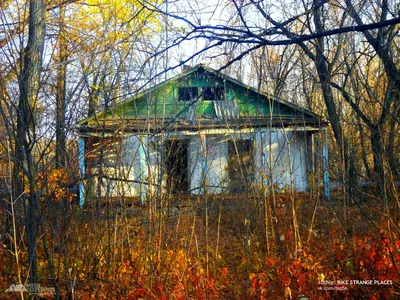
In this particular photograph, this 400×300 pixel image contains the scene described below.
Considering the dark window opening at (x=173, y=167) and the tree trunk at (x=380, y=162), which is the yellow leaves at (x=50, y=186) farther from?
the tree trunk at (x=380, y=162)

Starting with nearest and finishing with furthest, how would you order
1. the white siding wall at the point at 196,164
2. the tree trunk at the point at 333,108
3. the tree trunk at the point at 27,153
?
the tree trunk at the point at 27,153 → the white siding wall at the point at 196,164 → the tree trunk at the point at 333,108

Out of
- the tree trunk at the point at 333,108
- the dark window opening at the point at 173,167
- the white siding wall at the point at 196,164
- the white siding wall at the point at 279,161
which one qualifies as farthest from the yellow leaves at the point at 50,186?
the tree trunk at the point at 333,108

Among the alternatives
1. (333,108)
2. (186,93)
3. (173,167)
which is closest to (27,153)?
(173,167)

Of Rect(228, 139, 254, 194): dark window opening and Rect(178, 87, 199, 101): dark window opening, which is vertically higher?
Rect(178, 87, 199, 101): dark window opening

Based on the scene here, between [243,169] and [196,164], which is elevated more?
[196,164]

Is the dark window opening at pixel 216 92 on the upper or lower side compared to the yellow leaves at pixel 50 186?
upper

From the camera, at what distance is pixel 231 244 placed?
666cm

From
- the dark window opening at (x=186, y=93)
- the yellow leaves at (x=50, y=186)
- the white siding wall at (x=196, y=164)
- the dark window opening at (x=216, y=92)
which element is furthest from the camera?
the dark window opening at (x=216, y=92)

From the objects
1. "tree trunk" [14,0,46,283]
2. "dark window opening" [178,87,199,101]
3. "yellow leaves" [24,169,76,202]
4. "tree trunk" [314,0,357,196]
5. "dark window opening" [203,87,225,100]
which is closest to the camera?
"tree trunk" [14,0,46,283]

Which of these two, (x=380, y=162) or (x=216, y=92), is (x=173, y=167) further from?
(x=216, y=92)

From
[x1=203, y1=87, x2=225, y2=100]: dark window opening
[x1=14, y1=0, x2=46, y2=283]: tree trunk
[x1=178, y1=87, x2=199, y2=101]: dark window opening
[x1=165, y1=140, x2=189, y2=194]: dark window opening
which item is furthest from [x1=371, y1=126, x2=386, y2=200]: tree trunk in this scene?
[x1=14, y1=0, x2=46, y2=283]: tree trunk

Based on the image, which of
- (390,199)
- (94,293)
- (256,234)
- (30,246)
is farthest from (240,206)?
(30,246)

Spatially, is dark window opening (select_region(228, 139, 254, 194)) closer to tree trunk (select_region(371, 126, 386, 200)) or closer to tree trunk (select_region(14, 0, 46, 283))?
tree trunk (select_region(371, 126, 386, 200))

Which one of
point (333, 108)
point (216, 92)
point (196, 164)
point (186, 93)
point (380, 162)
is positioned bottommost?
point (380, 162)
